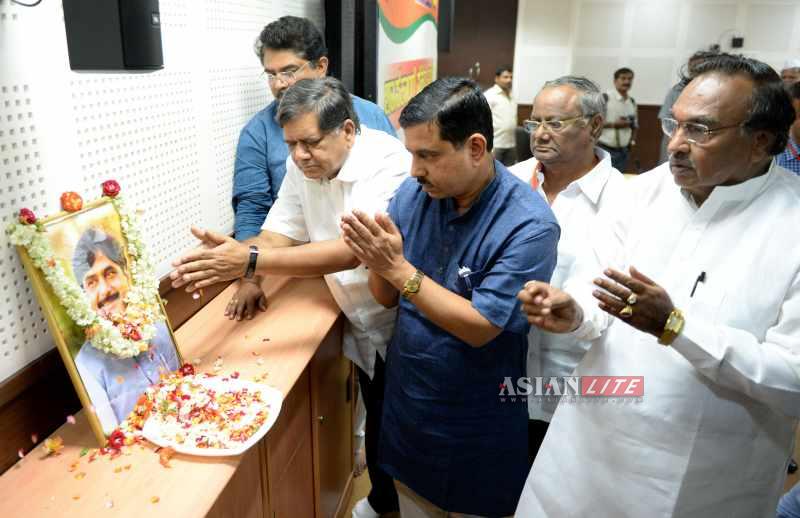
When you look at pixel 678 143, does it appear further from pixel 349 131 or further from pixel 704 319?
pixel 349 131

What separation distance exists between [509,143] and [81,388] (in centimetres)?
630

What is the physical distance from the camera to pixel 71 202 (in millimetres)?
1353

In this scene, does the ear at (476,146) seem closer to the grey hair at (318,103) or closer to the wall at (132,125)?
the grey hair at (318,103)

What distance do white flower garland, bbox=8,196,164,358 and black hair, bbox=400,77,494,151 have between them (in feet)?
2.48

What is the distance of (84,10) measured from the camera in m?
1.21

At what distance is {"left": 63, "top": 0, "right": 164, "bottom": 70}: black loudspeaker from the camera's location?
1.21m

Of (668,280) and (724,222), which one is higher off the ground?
(724,222)

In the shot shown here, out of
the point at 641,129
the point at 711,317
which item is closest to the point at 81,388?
the point at 711,317

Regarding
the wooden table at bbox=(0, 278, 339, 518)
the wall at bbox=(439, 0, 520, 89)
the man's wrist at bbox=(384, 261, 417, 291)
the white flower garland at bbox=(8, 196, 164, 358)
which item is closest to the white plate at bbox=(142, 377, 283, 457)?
the wooden table at bbox=(0, 278, 339, 518)

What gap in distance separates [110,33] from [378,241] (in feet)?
2.42

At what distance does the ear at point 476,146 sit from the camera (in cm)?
145

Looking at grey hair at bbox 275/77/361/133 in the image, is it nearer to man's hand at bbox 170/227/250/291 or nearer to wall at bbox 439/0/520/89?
man's hand at bbox 170/227/250/291

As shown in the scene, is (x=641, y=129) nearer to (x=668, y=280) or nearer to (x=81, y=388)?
(x=668, y=280)

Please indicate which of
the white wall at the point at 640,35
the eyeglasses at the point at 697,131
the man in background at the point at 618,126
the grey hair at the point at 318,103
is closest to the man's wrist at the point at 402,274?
the grey hair at the point at 318,103
